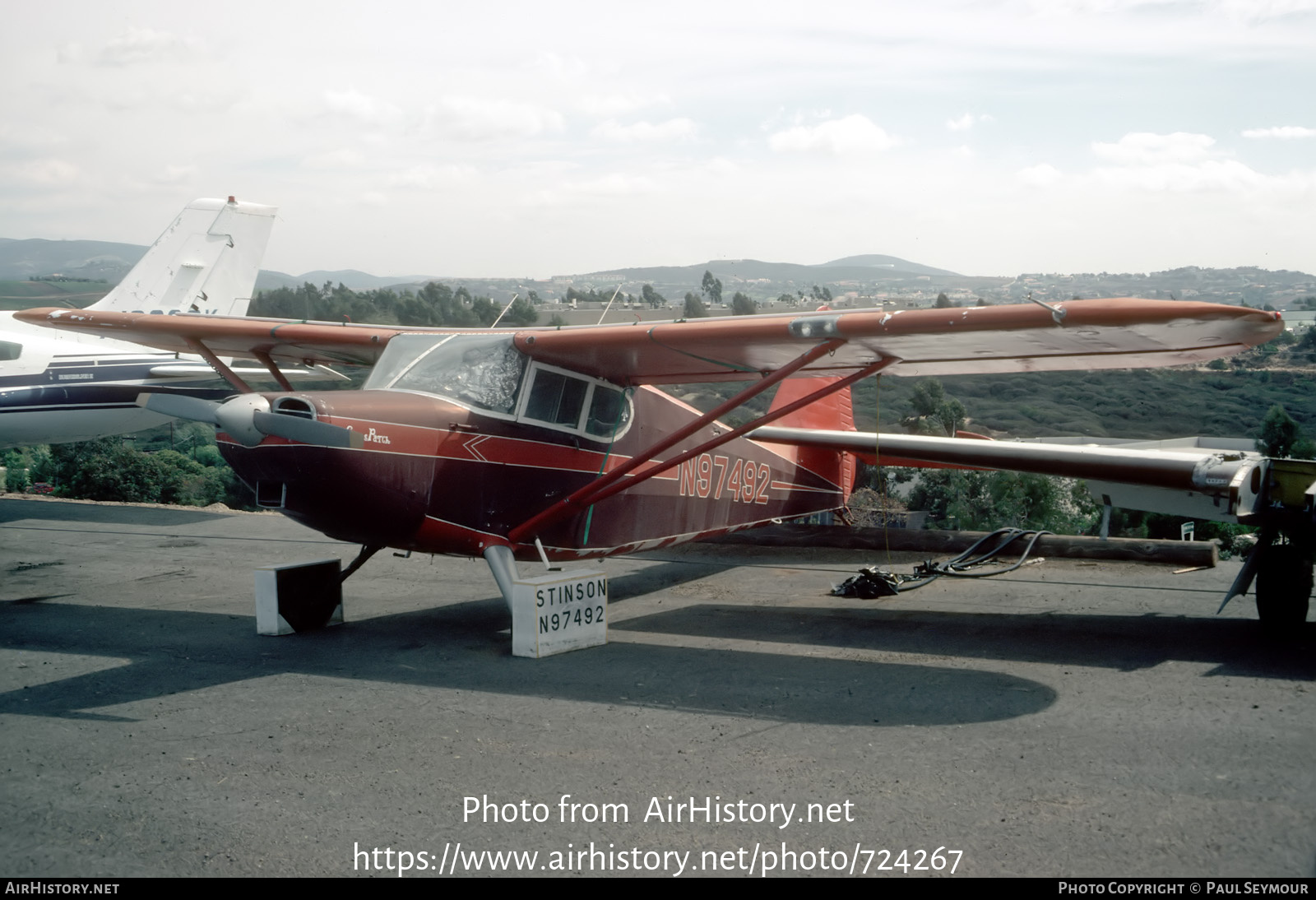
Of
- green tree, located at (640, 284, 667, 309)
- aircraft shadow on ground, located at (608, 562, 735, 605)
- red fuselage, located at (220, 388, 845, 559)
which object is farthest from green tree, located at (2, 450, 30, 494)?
red fuselage, located at (220, 388, 845, 559)

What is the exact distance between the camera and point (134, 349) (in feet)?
67.0

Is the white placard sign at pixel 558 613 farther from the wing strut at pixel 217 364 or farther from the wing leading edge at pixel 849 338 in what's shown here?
the wing strut at pixel 217 364

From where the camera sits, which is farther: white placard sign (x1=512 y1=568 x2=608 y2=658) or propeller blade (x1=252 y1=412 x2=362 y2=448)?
white placard sign (x1=512 y1=568 x2=608 y2=658)

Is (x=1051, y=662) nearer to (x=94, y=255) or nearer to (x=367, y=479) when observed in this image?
Answer: (x=367, y=479)

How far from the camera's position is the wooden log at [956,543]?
1146 centimetres

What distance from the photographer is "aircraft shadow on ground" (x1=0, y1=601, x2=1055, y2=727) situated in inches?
246

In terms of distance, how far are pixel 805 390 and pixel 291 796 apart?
8.79 meters

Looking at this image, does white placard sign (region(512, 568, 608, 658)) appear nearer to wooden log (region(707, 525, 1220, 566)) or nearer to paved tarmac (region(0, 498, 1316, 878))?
paved tarmac (region(0, 498, 1316, 878))

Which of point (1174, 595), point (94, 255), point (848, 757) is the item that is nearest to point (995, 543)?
point (1174, 595)

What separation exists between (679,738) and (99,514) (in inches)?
590

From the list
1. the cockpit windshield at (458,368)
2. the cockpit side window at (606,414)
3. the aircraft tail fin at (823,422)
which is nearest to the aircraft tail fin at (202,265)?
the aircraft tail fin at (823,422)

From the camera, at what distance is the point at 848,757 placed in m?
5.19

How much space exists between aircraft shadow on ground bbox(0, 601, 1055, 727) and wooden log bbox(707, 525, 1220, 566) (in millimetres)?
4097

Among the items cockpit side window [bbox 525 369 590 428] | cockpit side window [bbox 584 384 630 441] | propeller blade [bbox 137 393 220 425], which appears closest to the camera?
propeller blade [bbox 137 393 220 425]
